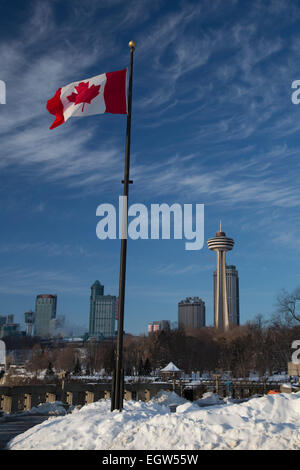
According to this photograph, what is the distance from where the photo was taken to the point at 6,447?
10688 mm

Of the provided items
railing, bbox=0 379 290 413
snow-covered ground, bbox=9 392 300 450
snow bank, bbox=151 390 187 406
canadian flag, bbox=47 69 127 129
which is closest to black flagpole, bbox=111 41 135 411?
canadian flag, bbox=47 69 127 129

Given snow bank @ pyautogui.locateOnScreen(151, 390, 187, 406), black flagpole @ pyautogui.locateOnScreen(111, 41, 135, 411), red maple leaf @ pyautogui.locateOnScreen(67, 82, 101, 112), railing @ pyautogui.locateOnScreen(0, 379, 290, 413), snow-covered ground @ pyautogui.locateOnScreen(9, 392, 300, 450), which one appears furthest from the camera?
railing @ pyautogui.locateOnScreen(0, 379, 290, 413)

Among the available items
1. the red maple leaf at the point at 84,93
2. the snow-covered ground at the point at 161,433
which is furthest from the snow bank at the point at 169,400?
the red maple leaf at the point at 84,93

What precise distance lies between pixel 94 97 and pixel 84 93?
421 mm

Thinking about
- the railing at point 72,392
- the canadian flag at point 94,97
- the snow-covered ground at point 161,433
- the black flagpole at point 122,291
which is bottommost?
the railing at point 72,392

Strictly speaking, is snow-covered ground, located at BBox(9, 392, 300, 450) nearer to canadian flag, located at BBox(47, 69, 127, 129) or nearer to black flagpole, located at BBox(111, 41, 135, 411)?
black flagpole, located at BBox(111, 41, 135, 411)

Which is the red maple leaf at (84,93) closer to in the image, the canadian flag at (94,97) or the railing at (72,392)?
the canadian flag at (94,97)

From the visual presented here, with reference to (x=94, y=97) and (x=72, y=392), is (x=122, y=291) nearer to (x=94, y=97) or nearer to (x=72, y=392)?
(x=94, y=97)

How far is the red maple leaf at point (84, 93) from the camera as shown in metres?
14.5

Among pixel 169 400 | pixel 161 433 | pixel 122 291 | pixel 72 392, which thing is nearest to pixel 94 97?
pixel 122 291

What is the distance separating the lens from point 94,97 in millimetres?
14508

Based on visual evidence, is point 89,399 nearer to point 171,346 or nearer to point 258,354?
point 258,354

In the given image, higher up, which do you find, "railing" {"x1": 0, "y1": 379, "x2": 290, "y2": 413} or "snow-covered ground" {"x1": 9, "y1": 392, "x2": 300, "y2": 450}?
"snow-covered ground" {"x1": 9, "y1": 392, "x2": 300, "y2": 450}

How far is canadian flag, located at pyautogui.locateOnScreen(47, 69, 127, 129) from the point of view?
14.5 meters
